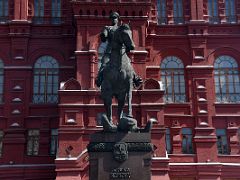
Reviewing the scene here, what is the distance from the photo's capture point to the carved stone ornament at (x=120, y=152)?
1298cm

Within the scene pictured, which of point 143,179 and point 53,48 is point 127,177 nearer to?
point 143,179

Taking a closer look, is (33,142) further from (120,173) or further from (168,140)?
(120,173)

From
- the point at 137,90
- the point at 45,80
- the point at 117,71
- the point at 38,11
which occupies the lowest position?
the point at 117,71

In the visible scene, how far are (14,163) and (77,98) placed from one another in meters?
6.26

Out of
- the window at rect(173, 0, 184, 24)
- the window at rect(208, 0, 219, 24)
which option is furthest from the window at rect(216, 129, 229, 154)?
the window at rect(173, 0, 184, 24)

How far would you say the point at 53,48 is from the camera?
30859mm

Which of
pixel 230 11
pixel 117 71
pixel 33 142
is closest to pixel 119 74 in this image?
pixel 117 71

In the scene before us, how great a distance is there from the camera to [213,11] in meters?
32.1

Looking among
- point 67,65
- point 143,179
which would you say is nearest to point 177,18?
point 67,65

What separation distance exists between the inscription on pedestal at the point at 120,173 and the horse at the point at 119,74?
1.83 m

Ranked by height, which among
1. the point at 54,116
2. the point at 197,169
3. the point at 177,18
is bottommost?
the point at 197,169

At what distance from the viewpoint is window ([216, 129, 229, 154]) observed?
29109 millimetres

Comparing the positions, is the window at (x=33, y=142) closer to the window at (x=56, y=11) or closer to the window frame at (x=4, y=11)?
the window at (x=56, y=11)

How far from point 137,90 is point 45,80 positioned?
7333 mm
